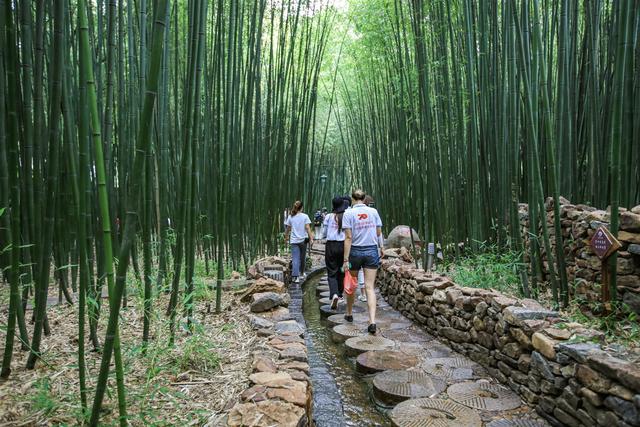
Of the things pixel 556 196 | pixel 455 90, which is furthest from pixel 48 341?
pixel 455 90

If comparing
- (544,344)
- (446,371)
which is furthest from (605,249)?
(446,371)

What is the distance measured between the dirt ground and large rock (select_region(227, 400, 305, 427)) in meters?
0.11

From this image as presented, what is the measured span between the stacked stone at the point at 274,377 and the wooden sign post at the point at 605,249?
1492mm

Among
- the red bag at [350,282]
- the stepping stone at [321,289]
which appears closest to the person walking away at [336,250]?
the red bag at [350,282]

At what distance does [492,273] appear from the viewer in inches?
133

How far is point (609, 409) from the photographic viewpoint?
1.57 meters

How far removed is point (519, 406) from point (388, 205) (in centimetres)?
554

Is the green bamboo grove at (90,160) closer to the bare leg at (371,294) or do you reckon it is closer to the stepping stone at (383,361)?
the stepping stone at (383,361)

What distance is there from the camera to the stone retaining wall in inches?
61.2

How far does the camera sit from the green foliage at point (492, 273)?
125 inches

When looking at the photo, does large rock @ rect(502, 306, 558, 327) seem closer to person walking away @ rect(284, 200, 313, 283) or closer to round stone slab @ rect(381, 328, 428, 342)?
round stone slab @ rect(381, 328, 428, 342)

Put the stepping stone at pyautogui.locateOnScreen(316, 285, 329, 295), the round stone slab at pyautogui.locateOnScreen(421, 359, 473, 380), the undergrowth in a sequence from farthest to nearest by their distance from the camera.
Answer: the stepping stone at pyautogui.locateOnScreen(316, 285, 329, 295)
the round stone slab at pyautogui.locateOnScreen(421, 359, 473, 380)
the undergrowth

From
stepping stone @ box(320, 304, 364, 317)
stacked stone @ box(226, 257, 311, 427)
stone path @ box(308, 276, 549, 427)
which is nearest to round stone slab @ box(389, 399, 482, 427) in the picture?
stone path @ box(308, 276, 549, 427)

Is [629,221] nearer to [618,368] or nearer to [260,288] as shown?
[618,368]
